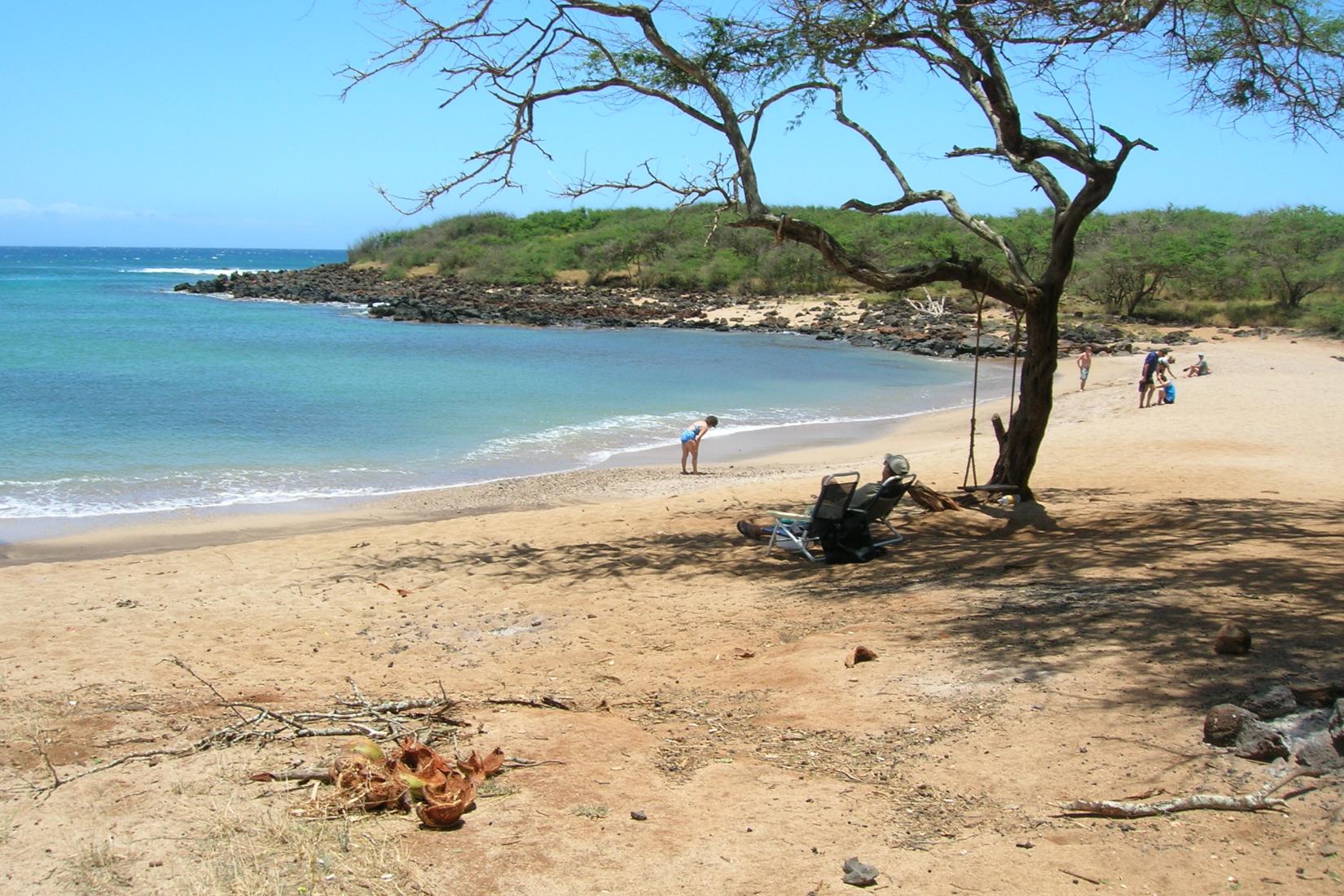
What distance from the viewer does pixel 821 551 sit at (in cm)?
858

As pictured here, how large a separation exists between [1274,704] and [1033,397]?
5.70m

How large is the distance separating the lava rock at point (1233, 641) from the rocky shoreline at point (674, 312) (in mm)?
25136

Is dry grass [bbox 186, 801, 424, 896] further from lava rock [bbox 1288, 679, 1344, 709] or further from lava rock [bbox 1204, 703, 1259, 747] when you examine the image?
lava rock [bbox 1288, 679, 1344, 709]

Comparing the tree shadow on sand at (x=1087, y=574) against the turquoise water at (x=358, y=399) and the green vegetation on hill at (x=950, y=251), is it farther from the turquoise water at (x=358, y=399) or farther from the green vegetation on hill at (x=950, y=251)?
the turquoise water at (x=358, y=399)

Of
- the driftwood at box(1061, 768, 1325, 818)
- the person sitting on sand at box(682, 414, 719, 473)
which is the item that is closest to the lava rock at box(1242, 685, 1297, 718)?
the driftwood at box(1061, 768, 1325, 818)

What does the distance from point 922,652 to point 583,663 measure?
199 cm

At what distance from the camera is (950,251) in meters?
21.8

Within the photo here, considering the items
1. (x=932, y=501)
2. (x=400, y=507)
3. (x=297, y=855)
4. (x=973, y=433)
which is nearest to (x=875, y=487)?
(x=932, y=501)

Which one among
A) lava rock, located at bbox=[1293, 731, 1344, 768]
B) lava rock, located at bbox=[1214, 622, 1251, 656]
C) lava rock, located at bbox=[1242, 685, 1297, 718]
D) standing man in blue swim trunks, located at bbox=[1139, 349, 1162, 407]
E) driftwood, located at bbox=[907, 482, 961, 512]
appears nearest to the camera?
lava rock, located at bbox=[1293, 731, 1344, 768]

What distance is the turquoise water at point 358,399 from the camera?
1499 cm

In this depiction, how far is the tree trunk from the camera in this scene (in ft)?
30.8

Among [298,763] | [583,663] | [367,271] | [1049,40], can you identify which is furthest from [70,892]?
[367,271]

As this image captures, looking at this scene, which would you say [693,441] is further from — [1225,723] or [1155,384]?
[1225,723]

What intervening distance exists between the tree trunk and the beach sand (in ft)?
1.99
